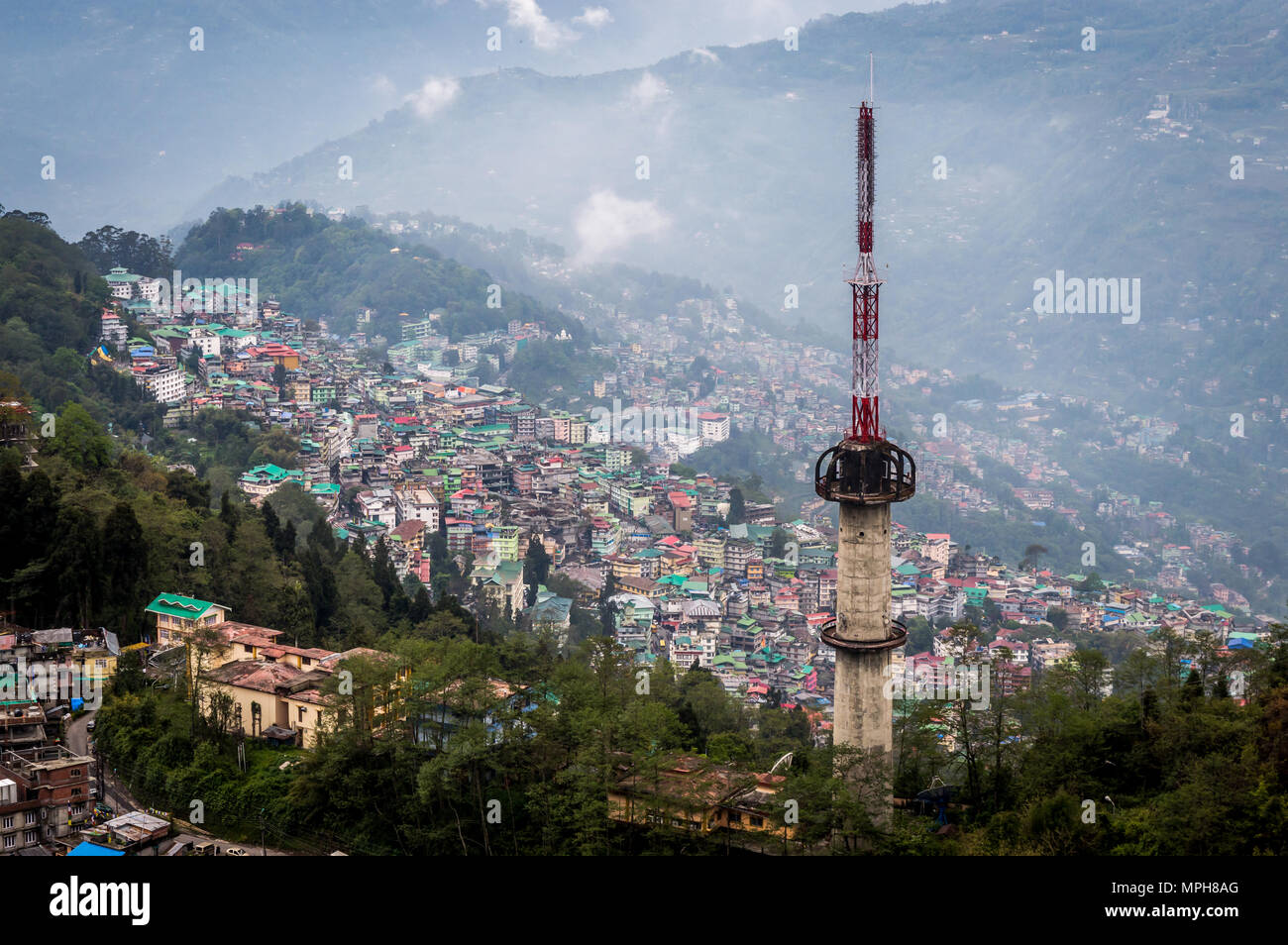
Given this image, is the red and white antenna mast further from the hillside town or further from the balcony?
the hillside town

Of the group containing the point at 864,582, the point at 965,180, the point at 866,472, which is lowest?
the point at 864,582

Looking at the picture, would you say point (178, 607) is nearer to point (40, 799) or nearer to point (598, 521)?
point (40, 799)

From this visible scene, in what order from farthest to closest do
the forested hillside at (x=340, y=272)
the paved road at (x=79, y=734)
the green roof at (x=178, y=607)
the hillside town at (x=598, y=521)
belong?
the forested hillside at (x=340, y=272)
the hillside town at (x=598, y=521)
the green roof at (x=178, y=607)
the paved road at (x=79, y=734)

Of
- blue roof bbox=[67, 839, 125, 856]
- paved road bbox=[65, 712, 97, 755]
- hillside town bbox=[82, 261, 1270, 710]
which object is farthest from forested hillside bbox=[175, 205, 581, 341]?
blue roof bbox=[67, 839, 125, 856]

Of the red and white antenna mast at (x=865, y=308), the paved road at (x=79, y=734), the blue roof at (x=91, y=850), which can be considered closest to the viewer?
the blue roof at (x=91, y=850)

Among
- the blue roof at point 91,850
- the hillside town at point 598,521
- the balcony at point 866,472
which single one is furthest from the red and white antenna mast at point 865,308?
the hillside town at point 598,521

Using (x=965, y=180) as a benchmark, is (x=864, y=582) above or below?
below

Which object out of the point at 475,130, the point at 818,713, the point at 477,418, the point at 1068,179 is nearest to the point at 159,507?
the point at 818,713

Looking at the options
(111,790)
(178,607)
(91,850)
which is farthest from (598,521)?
(91,850)

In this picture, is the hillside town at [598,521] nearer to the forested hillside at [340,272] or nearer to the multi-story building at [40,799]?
the forested hillside at [340,272]
